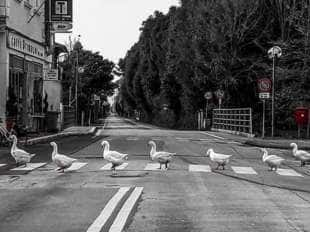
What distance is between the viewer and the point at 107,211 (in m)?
9.93

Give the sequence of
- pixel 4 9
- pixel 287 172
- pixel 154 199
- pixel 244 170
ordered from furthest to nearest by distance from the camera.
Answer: pixel 4 9, pixel 287 172, pixel 244 170, pixel 154 199

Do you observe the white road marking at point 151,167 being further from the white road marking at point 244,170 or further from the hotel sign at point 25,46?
the hotel sign at point 25,46

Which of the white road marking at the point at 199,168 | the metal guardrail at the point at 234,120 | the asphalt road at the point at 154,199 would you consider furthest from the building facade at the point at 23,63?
the asphalt road at the point at 154,199

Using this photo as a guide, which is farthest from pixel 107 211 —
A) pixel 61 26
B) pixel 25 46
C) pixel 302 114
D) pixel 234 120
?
pixel 234 120

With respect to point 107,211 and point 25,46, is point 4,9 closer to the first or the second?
point 25,46

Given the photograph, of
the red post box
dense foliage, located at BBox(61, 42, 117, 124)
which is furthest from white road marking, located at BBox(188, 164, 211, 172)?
dense foliage, located at BBox(61, 42, 117, 124)

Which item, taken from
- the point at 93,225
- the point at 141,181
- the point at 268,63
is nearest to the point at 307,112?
the point at 268,63

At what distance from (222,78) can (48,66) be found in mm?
12042

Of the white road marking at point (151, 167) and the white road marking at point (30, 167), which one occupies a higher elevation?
the white road marking at point (151, 167)

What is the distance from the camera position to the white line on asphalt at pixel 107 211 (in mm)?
8633

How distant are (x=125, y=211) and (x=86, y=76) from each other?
69235mm

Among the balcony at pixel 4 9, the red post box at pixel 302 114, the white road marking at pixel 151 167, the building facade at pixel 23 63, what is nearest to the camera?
the white road marking at pixel 151 167

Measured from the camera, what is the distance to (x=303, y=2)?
4203 centimetres

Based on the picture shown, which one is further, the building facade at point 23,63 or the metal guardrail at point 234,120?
the metal guardrail at point 234,120
